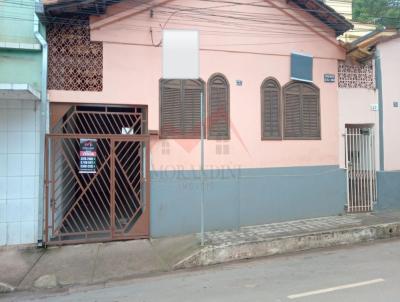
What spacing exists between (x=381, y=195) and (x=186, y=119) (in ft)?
18.7

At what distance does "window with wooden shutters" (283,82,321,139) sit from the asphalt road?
3565 mm

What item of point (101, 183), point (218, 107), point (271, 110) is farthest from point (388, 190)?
point (101, 183)

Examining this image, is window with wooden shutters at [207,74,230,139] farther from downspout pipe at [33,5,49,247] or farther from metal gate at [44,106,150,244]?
downspout pipe at [33,5,49,247]

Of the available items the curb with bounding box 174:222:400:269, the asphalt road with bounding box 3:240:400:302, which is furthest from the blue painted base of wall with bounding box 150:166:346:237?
the asphalt road with bounding box 3:240:400:302

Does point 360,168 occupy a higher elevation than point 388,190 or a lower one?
higher

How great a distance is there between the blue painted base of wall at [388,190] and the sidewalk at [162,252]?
4.39 feet

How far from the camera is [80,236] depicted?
842cm

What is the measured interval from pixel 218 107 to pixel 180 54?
4.89 feet

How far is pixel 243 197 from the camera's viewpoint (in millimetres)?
9188

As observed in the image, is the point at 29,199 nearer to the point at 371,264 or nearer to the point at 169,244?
the point at 169,244

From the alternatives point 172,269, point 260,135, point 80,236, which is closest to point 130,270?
point 172,269

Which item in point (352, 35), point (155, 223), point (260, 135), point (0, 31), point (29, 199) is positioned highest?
point (352, 35)

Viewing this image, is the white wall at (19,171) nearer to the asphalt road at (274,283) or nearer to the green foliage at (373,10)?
the asphalt road at (274,283)

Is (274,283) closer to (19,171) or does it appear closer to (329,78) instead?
(19,171)
